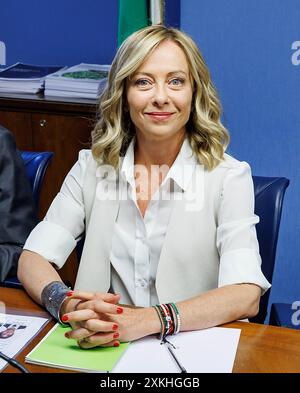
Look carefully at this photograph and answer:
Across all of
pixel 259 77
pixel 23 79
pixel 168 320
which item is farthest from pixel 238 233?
pixel 23 79

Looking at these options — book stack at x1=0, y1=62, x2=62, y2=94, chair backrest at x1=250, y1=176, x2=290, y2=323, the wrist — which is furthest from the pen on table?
book stack at x1=0, y1=62, x2=62, y2=94

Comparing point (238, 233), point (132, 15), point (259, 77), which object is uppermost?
point (132, 15)

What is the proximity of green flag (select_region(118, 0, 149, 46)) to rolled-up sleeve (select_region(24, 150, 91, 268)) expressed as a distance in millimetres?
865

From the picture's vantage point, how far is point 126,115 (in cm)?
203

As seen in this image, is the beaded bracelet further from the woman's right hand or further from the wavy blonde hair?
the wavy blonde hair

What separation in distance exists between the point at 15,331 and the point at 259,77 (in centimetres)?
150

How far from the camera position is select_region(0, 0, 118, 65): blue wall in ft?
11.3

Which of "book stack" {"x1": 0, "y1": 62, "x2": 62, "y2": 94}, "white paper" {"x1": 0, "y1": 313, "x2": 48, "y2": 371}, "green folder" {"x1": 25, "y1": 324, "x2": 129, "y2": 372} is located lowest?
"white paper" {"x1": 0, "y1": 313, "x2": 48, "y2": 371}

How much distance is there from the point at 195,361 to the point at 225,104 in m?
1.49

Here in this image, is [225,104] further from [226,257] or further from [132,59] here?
[226,257]

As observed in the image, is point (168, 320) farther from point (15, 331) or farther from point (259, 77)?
point (259, 77)

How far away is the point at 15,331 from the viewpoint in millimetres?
1579

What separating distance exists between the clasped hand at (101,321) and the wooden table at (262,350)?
3.5 inches
